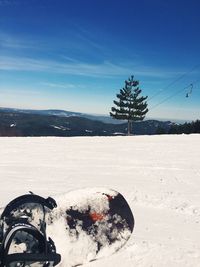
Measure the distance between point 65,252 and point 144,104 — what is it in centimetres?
5487

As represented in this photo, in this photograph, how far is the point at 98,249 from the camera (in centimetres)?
421

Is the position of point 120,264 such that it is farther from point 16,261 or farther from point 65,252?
point 16,261

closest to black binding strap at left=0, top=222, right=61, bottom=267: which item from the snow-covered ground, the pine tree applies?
the snow-covered ground

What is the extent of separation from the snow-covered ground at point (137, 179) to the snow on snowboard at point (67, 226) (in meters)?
0.35

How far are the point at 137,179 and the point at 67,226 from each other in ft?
22.5

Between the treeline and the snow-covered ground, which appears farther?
the treeline

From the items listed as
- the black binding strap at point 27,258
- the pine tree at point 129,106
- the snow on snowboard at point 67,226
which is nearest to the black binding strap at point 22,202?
the snow on snowboard at point 67,226

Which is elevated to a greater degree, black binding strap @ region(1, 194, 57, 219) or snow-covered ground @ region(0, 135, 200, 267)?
black binding strap @ region(1, 194, 57, 219)

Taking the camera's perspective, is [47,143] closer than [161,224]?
No

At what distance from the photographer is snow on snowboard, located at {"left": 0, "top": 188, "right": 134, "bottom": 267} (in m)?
3.25

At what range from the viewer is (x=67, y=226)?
161 inches

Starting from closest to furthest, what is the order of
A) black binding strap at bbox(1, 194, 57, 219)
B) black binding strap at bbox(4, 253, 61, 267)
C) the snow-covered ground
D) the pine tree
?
black binding strap at bbox(4, 253, 61, 267)
black binding strap at bbox(1, 194, 57, 219)
the snow-covered ground
the pine tree

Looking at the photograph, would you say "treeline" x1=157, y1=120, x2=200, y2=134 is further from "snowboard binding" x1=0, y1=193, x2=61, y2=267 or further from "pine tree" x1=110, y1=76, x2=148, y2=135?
"snowboard binding" x1=0, y1=193, x2=61, y2=267

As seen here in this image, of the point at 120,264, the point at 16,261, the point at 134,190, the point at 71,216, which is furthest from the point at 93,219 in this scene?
the point at 134,190
